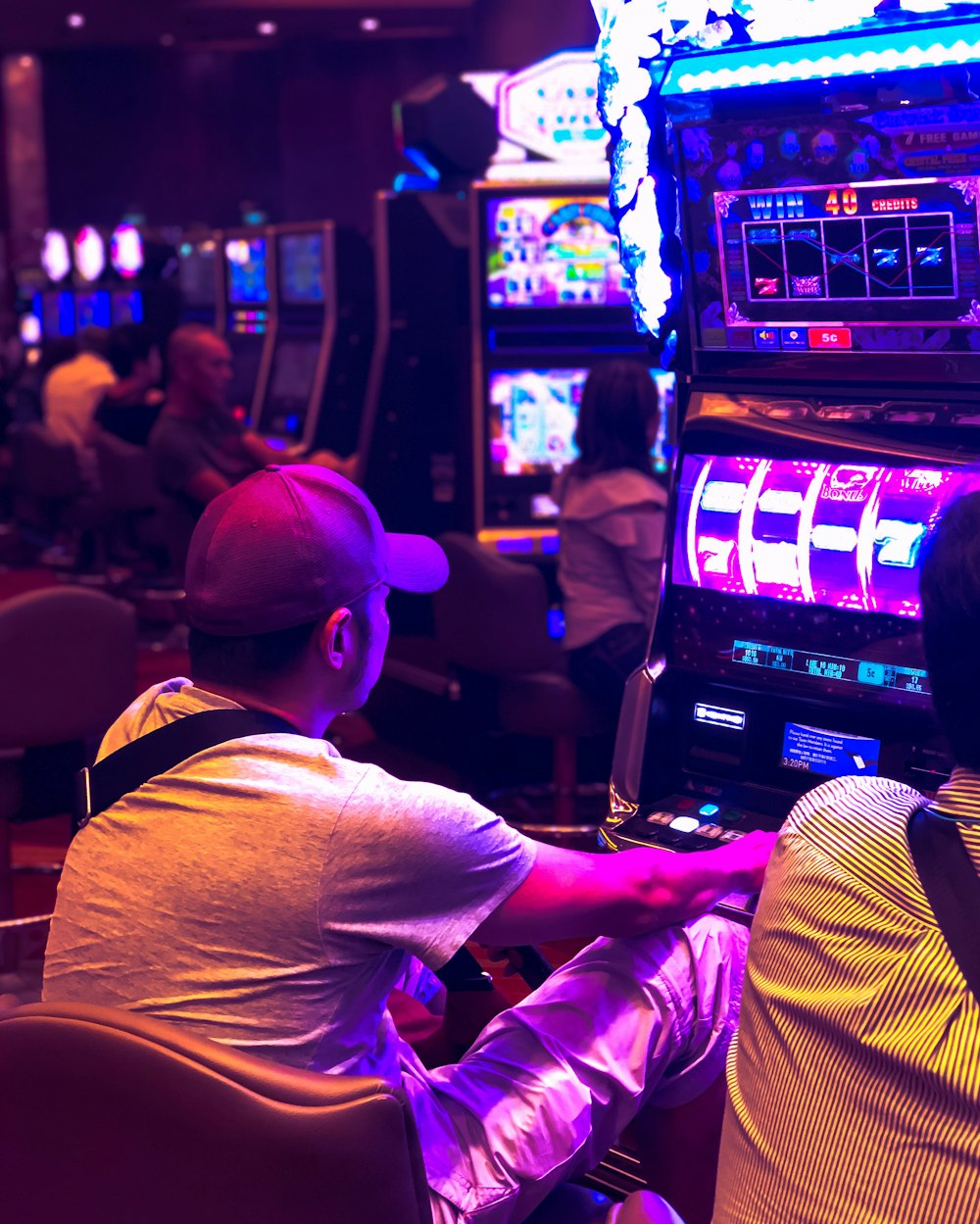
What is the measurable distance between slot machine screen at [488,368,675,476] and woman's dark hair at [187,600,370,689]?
300cm

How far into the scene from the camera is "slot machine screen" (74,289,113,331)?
10109 millimetres

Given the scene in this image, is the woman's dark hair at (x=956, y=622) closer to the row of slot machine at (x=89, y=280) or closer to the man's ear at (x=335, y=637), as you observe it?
the man's ear at (x=335, y=637)

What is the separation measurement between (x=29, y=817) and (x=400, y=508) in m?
2.17

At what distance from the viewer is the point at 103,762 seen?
152 cm

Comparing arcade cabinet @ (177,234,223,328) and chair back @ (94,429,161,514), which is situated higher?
arcade cabinet @ (177,234,223,328)

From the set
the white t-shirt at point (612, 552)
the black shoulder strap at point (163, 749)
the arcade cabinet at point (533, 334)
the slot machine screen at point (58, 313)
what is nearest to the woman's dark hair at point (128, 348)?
the slot machine screen at point (58, 313)

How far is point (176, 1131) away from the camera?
115cm

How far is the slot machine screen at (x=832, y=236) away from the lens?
74.0 inches

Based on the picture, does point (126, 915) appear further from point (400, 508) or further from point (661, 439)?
point (400, 508)

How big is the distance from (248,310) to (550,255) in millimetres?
3206

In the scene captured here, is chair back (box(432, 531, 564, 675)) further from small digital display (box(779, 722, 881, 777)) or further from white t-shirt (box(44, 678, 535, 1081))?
white t-shirt (box(44, 678, 535, 1081))

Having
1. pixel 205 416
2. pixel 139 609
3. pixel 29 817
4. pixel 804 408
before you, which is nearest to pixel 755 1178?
pixel 804 408

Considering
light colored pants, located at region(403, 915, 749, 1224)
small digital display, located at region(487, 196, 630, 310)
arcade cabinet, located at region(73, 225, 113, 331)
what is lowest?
light colored pants, located at region(403, 915, 749, 1224)

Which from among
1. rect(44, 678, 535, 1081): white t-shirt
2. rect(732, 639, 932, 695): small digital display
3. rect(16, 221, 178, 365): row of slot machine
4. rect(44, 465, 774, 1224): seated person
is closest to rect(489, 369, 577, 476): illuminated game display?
rect(732, 639, 932, 695): small digital display
